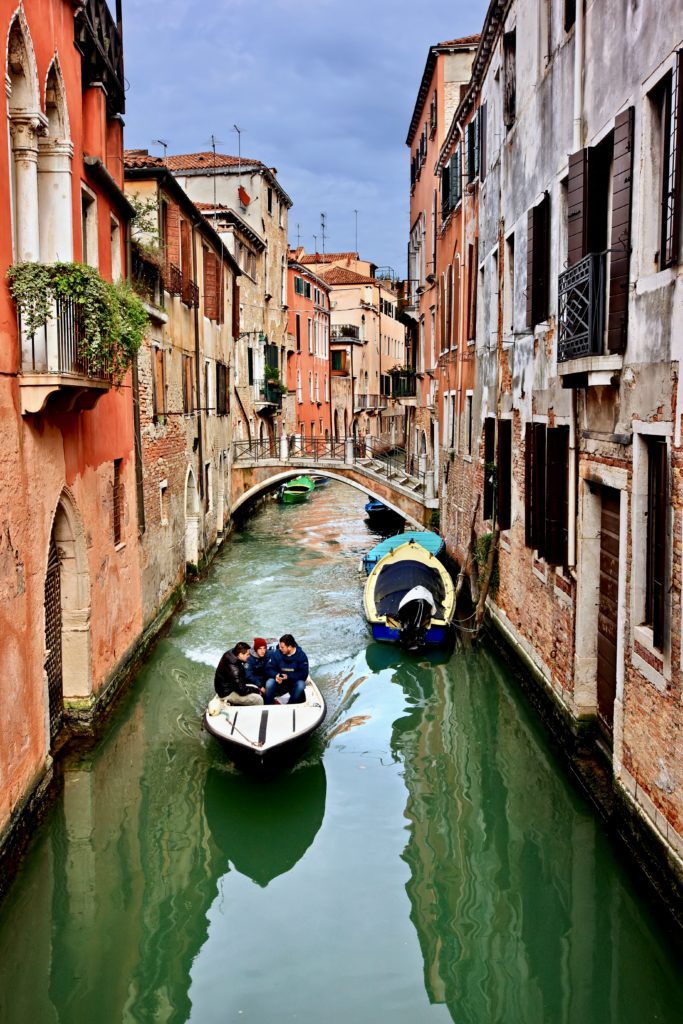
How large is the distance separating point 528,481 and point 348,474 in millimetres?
12193

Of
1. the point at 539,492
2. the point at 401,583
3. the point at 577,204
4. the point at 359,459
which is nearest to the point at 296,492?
the point at 359,459

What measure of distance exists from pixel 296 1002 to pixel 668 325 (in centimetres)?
466

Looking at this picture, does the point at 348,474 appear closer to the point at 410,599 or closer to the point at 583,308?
the point at 410,599

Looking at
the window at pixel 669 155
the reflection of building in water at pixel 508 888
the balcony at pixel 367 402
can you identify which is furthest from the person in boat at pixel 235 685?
the balcony at pixel 367 402

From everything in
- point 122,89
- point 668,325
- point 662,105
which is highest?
point 122,89

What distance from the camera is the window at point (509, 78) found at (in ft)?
38.1

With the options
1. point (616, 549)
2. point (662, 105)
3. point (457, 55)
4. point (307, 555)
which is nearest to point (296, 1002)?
point (616, 549)

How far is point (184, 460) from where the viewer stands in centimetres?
1611

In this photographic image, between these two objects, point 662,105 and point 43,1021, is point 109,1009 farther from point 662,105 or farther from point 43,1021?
point 662,105

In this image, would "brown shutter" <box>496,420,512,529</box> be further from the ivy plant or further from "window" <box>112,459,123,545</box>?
the ivy plant

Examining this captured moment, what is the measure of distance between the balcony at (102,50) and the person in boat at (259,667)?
5864mm

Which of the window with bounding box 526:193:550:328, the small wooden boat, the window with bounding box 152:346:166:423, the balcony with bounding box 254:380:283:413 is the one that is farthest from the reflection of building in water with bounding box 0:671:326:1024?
the balcony with bounding box 254:380:283:413

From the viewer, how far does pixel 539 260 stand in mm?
10172

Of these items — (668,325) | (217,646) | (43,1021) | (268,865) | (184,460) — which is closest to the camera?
(43,1021)
